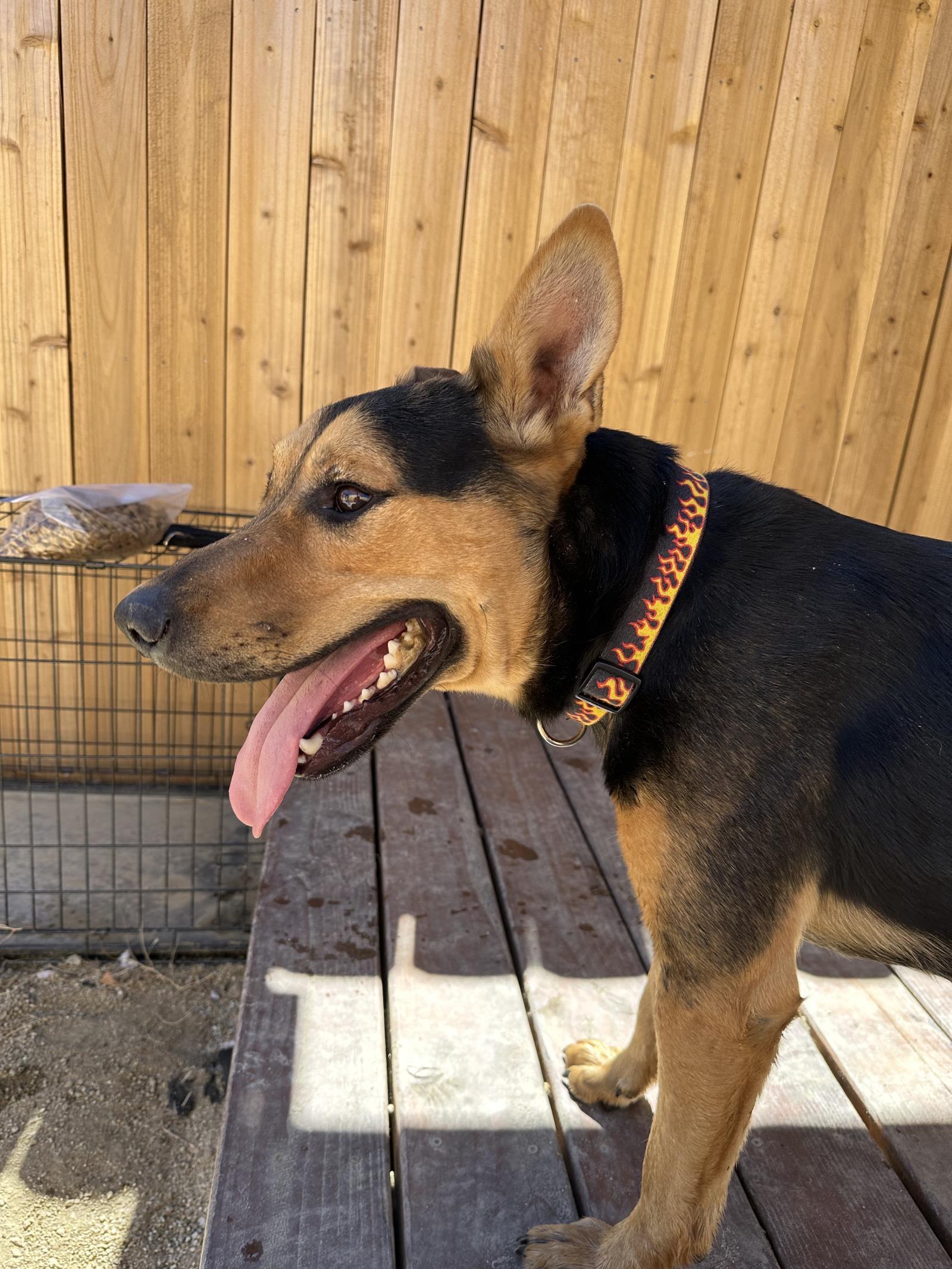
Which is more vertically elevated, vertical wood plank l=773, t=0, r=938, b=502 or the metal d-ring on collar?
vertical wood plank l=773, t=0, r=938, b=502

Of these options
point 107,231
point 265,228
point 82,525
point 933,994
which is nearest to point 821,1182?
point 933,994

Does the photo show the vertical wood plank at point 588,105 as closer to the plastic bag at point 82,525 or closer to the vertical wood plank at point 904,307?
the vertical wood plank at point 904,307

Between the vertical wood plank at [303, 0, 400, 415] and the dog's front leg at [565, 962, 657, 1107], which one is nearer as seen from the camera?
the dog's front leg at [565, 962, 657, 1107]

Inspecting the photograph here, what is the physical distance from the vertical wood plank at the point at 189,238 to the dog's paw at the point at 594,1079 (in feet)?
9.96

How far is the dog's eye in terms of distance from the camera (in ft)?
6.31

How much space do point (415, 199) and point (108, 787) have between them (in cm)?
330

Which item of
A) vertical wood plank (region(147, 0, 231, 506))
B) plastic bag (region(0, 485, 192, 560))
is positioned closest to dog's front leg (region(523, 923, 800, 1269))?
plastic bag (region(0, 485, 192, 560))

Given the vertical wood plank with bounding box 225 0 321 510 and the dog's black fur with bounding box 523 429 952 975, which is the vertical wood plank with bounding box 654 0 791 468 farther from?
the dog's black fur with bounding box 523 429 952 975

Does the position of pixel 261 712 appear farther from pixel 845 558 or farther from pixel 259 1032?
pixel 845 558

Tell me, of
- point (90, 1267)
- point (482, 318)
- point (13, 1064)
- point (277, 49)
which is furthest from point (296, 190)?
point (90, 1267)

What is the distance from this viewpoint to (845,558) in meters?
1.77

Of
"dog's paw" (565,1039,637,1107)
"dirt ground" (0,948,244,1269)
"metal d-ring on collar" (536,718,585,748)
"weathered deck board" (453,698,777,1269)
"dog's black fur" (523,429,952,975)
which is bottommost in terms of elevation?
"dirt ground" (0,948,244,1269)

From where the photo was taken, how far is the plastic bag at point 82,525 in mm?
3168

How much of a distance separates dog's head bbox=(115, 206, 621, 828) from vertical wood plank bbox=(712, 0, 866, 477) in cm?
229
